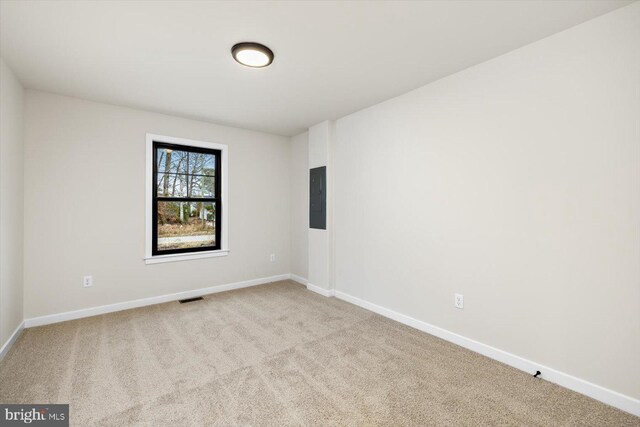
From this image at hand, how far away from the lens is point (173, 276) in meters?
3.86

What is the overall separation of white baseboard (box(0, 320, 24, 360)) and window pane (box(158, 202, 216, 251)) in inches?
57.1

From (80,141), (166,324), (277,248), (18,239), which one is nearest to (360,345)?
(166,324)

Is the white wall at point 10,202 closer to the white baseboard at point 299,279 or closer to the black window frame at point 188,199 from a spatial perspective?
the black window frame at point 188,199

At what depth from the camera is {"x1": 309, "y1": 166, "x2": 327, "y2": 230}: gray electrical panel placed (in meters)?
4.09

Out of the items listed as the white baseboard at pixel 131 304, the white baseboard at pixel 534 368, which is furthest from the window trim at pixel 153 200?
the white baseboard at pixel 534 368

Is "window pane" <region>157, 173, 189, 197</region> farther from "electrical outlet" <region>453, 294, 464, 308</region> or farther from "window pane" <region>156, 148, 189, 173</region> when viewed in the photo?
"electrical outlet" <region>453, 294, 464, 308</region>

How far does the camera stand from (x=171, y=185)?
156 inches

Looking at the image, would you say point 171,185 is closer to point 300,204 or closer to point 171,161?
point 171,161

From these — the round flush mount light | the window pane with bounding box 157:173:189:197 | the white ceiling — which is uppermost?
the white ceiling

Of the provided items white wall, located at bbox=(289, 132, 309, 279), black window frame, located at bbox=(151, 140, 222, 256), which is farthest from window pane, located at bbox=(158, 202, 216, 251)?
white wall, located at bbox=(289, 132, 309, 279)

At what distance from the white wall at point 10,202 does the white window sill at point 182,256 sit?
117 cm

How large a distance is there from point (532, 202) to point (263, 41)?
7.74 feet

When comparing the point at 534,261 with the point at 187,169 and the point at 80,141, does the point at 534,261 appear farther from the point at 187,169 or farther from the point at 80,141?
the point at 80,141

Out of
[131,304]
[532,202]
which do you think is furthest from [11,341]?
[532,202]
